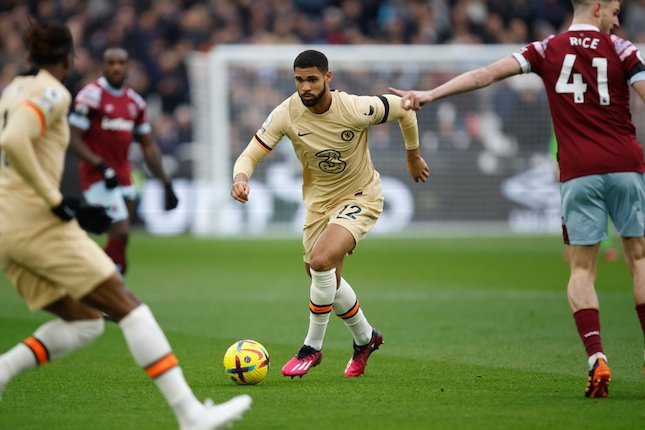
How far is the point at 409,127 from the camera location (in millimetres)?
8688

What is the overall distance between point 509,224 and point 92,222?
19854 mm

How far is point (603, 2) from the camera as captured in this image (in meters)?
7.43

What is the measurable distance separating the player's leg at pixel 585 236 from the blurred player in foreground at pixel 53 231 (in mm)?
2566

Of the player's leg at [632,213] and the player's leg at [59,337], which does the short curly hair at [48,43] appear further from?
the player's leg at [632,213]

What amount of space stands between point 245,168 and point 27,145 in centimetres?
262

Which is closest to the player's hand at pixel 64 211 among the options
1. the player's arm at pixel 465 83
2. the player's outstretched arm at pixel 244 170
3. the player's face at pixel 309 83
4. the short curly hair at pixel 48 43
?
the short curly hair at pixel 48 43

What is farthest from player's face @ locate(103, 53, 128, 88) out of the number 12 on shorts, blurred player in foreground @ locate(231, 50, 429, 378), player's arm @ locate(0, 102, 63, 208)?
player's arm @ locate(0, 102, 63, 208)

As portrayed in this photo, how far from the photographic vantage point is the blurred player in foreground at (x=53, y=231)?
19.3 ft

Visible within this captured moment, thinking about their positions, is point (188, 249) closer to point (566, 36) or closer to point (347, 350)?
point (347, 350)

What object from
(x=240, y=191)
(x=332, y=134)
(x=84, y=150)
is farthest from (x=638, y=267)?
(x=84, y=150)

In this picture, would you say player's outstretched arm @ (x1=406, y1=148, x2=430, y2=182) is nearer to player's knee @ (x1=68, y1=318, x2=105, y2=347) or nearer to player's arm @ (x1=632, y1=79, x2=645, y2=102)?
player's arm @ (x1=632, y1=79, x2=645, y2=102)

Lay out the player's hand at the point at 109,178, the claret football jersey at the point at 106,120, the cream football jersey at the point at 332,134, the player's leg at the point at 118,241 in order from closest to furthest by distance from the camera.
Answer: the cream football jersey at the point at 332,134 < the player's hand at the point at 109,178 < the player's leg at the point at 118,241 < the claret football jersey at the point at 106,120

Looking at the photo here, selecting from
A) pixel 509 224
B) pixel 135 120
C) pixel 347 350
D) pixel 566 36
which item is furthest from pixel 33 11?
pixel 566 36

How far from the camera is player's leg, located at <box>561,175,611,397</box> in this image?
7.33m
